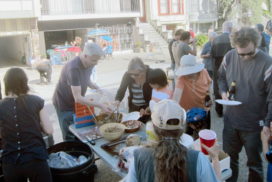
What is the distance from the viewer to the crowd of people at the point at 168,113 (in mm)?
1464

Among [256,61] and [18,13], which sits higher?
[18,13]

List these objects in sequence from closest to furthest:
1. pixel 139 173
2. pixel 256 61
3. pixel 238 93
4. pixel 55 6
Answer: pixel 139 173 < pixel 256 61 < pixel 238 93 < pixel 55 6

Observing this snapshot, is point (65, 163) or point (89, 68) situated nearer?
point (65, 163)

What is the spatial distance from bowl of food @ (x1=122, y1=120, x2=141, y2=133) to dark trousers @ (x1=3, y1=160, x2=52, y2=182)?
36.8 inches

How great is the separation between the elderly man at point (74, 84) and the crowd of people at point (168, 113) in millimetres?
11

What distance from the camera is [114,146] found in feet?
8.86

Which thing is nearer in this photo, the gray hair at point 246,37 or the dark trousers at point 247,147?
the gray hair at point 246,37

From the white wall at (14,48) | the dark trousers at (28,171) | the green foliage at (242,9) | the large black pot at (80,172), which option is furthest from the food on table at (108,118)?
the green foliage at (242,9)

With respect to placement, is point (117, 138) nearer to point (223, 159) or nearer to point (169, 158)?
point (223, 159)

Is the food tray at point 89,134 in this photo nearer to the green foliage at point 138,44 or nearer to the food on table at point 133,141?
the food on table at point 133,141

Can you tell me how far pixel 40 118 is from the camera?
2.58 metres

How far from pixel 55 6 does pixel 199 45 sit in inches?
380

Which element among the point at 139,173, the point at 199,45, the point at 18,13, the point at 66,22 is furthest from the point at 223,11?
the point at 139,173

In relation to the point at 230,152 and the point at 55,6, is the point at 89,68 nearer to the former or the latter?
the point at 230,152
